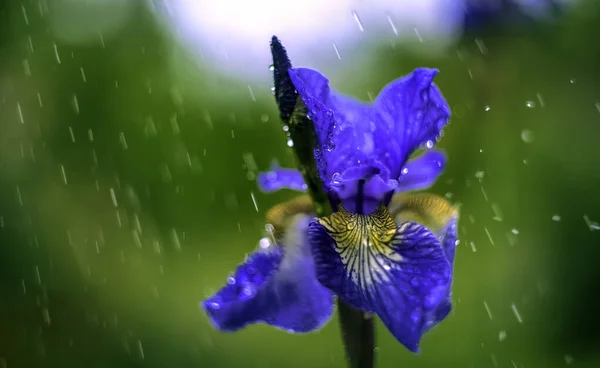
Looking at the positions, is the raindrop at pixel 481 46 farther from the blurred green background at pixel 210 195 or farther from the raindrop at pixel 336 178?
the raindrop at pixel 336 178

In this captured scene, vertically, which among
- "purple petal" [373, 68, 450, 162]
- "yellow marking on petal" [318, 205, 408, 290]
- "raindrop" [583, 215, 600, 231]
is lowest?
"raindrop" [583, 215, 600, 231]

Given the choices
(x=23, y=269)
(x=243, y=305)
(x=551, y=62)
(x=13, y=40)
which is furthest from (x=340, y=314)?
(x=13, y=40)

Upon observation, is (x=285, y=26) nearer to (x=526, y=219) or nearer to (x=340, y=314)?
(x=526, y=219)

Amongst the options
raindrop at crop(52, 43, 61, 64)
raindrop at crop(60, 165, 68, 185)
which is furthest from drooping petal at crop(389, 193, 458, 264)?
raindrop at crop(52, 43, 61, 64)

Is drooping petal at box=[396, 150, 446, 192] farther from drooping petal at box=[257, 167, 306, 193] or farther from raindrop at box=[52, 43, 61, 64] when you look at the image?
raindrop at box=[52, 43, 61, 64]

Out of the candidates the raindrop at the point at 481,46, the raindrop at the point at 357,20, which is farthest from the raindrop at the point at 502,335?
the raindrop at the point at 357,20

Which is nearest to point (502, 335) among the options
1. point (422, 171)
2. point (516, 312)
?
point (516, 312)
